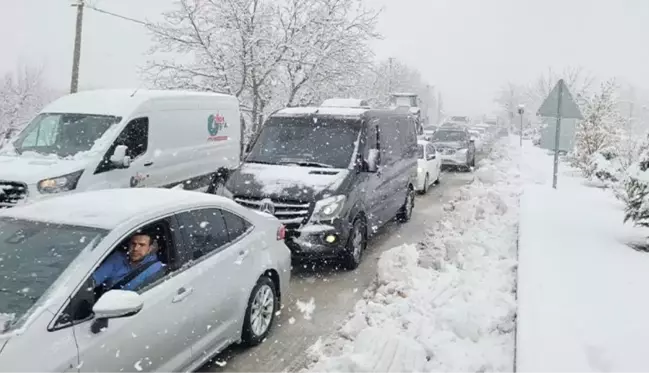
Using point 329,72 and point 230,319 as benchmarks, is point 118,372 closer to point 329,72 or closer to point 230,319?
point 230,319

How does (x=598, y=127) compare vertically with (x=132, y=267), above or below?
above

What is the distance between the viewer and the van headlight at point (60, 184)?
→ 849 cm

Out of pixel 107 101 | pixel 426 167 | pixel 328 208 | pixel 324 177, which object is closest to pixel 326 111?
pixel 324 177

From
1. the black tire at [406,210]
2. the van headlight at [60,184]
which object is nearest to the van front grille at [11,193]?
the van headlight at [60,184]

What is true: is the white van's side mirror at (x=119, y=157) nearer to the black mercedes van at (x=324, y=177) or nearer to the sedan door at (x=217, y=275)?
the black mercedes van at (x=324, y=177)

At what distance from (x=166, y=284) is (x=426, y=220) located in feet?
27.9

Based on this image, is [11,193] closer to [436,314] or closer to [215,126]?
[215,126]

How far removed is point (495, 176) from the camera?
19828mm

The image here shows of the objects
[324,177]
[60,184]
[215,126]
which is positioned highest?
[215,126]

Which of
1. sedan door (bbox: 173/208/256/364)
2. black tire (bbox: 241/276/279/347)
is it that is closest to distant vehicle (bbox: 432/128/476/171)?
black tire (bbox: 241/276/279/347)

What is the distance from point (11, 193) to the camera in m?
8.45

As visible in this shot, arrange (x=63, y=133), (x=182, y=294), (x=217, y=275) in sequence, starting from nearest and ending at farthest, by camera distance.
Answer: (x=182, y=294) < (x=217, y=275) < (x=63, y=133)

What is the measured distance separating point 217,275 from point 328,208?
10.3 feet

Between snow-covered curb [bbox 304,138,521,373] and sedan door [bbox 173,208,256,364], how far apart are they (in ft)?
2.73
